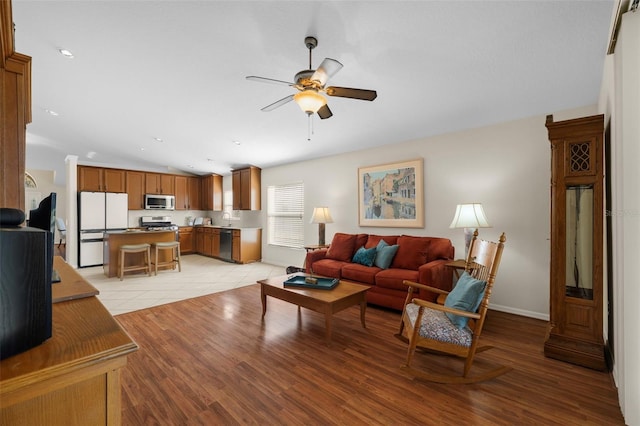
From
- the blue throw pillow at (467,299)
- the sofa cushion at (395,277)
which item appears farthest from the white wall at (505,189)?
the blue throw pillow at (467,299)

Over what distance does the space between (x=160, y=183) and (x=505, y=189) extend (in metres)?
7.95

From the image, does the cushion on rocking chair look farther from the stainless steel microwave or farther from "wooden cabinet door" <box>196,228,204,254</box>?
the stainless steel microwave

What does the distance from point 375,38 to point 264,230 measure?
5.33 meters

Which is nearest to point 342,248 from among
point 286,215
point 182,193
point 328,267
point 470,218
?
point 328,267

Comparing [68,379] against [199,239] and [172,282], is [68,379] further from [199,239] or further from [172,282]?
[199,239]

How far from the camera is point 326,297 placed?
266 cm

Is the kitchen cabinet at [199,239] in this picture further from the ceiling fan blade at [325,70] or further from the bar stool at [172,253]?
the ceiling fan blade at [325,70]

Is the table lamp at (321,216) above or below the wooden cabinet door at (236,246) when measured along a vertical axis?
above

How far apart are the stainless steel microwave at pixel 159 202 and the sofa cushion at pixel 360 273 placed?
19.4 feet


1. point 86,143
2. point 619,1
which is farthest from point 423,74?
point 86,143

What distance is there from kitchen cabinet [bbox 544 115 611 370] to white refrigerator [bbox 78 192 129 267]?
→ 8.18 meters

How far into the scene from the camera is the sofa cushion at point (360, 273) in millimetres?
3678

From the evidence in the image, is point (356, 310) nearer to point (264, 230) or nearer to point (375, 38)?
point (375, 38)

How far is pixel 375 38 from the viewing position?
2.25m
